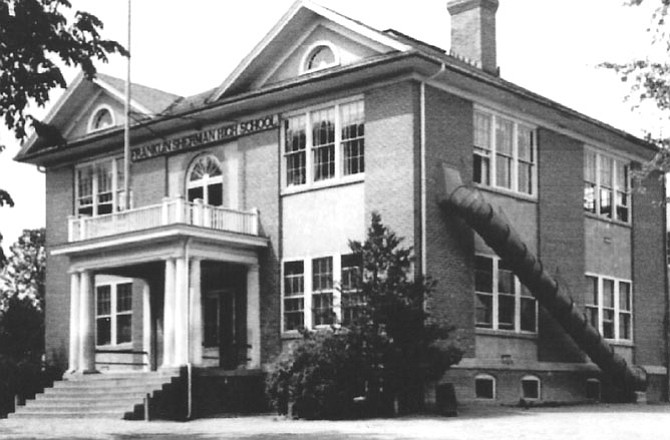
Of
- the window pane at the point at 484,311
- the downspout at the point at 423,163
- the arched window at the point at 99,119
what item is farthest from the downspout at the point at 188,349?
the arched window at the point at 99,119

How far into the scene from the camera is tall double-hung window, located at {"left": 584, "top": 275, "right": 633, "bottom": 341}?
107ft

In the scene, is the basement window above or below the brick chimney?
below

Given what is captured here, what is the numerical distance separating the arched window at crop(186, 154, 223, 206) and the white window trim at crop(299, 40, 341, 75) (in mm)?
4088

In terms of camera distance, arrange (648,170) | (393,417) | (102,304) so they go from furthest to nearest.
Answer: (102,304), (648,170), (393,417)

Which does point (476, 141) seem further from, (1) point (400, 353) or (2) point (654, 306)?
(2) point (654, 306)

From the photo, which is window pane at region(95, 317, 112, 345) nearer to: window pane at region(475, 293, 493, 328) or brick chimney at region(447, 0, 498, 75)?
window pane at region(475, 293, 493, 328)

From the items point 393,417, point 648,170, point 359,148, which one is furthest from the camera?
point 359,148

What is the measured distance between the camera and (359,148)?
2738 cm

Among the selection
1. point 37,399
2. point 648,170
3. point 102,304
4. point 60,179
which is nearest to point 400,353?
point 648,170

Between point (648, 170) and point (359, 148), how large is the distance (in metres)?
6.99

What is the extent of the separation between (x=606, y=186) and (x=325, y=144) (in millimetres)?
10488

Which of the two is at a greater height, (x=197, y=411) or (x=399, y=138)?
(x=399, y=138)

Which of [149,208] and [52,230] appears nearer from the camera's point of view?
[149,208]

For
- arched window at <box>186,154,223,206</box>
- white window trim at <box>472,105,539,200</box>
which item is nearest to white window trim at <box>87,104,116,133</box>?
arched window at <box>186,154,223,206</box>
